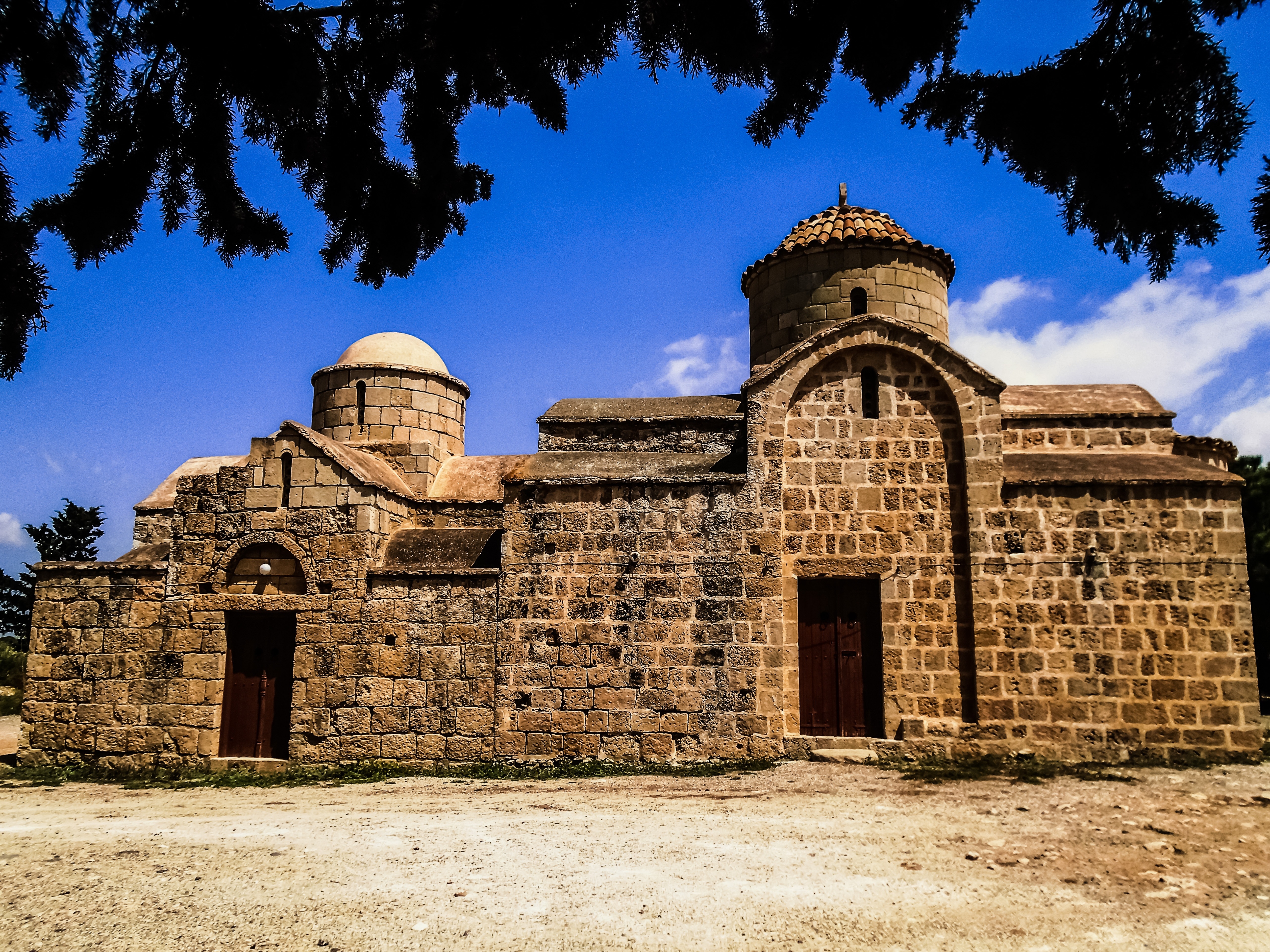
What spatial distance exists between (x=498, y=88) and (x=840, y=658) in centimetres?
813

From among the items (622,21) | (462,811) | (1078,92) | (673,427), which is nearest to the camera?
(1078,92)

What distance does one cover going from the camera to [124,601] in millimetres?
11141

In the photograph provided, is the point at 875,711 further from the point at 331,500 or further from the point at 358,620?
the point at 331,500

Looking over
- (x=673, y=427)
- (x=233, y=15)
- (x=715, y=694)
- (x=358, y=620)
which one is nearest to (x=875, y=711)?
(x=715, y=694)

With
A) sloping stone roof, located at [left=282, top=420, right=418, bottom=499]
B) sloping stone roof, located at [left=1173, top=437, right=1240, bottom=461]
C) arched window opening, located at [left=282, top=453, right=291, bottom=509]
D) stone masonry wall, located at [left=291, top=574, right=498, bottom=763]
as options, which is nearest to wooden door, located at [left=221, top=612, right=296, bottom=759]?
stone masonry wall, located at [left=291, top=574, right=498, bottom=763]

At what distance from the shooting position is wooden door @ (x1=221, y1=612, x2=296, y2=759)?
35.1ft

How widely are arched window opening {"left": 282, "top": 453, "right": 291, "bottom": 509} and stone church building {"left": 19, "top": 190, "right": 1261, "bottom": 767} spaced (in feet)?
0.26

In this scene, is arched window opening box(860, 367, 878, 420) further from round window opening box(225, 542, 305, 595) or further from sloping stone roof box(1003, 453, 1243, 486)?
round window opening box(225, 542, 305, 595)

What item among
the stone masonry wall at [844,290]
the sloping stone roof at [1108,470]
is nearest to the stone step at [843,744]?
the sloping stone roof at [1108,470]

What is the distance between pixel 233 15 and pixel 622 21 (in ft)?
5.13

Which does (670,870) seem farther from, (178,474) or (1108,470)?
(178,474)

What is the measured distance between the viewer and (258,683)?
1088cm

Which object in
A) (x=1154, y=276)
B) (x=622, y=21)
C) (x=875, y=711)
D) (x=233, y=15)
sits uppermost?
(x=622, y=21)

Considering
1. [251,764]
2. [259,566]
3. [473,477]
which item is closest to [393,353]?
[473,477]
